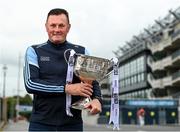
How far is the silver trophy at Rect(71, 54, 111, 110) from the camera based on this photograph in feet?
13.0

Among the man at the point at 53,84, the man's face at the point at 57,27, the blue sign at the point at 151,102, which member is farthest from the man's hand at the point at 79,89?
the blue sign at the point at 151,102

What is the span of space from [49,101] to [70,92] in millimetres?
220

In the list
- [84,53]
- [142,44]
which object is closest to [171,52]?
[142,44]

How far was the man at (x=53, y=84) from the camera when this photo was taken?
4.05 metres

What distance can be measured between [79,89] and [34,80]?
0.40 meters

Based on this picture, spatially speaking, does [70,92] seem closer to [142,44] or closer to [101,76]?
[101,76]

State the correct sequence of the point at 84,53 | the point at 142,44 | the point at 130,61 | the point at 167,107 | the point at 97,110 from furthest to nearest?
the point at 130,61
the point at 142,44
the point at 167,107
the point at 84,53
the point at 97,110

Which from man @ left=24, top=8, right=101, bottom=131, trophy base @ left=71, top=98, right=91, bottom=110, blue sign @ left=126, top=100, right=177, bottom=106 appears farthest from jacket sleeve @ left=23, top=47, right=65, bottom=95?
blue sign @ left=126, top=100, right=177, bottom=106

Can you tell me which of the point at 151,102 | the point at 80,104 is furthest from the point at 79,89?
the point at 151,102

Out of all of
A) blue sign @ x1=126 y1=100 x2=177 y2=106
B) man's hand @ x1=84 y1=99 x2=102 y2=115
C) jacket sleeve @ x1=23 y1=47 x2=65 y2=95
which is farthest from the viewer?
blue sign @ x1=126 y1=100 x2=177 y2=106

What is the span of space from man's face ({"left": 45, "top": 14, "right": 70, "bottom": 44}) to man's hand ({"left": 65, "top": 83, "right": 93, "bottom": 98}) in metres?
0.41

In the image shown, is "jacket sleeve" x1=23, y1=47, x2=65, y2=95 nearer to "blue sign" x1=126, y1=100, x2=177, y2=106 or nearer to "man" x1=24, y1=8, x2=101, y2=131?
"man" x1=24, y1=8, x2=101, y2=131

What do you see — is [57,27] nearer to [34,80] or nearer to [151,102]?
[34,80]

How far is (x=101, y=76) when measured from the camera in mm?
4082
